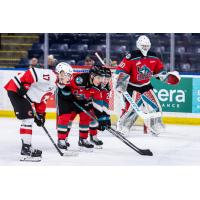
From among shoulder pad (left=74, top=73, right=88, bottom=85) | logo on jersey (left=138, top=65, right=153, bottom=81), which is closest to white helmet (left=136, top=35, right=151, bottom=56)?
logo on jersey (left=138, top=65, right=153, bottom=81)

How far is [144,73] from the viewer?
752 centimetres

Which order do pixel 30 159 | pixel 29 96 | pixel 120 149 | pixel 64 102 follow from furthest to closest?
pixel 120 149
pixel 64 102
pixel 30 159
pixel 29 96

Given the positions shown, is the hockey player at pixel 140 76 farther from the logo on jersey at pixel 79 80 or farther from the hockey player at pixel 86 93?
the logo on jersey at pixel 79 80

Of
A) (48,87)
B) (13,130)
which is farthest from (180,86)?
(48,87)

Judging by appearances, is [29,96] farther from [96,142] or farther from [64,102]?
[96,142]

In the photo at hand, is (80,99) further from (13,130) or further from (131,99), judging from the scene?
(13,130)

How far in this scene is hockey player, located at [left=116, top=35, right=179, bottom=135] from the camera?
7.44 m

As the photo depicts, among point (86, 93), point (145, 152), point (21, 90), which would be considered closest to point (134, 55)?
point (86, 93)

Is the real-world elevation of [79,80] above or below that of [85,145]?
above

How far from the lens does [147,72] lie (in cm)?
752

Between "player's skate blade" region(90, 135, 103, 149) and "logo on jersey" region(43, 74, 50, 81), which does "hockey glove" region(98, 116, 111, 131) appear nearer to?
"player's skate blade" region(90, 135, 103, 149)

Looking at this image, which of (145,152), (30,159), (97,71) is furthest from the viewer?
(145,152)

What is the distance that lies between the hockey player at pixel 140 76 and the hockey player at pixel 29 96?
1277mm

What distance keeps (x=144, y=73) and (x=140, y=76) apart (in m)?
0.05
